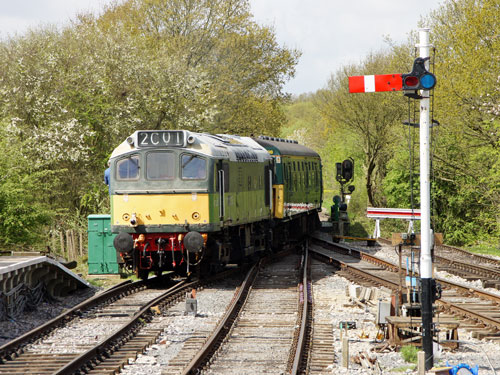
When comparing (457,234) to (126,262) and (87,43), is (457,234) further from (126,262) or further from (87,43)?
(126,262)

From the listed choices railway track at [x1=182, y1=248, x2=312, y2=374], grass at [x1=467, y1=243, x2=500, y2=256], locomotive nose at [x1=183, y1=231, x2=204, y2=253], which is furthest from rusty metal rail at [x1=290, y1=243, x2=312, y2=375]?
grass at [x1=467, y1=243, x2=500, y2=256]

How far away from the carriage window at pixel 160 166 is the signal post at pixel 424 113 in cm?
681

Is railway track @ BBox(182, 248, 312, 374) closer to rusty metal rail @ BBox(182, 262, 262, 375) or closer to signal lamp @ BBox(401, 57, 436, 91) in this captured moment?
rusty metal rail @ BBox(182, 262, 262, 375)

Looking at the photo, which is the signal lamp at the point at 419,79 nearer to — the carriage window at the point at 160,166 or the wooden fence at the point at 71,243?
the carriage window at the point at 160,166

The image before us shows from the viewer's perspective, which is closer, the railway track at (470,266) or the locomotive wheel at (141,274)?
the locomotive wheel at (141,274)

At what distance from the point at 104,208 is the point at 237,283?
1172 cm

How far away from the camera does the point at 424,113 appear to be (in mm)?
9500

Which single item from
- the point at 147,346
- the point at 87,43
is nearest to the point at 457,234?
the point at 87,43

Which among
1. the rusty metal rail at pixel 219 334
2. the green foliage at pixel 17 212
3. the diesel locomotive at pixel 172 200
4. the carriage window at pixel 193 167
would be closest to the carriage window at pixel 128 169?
the diesel locomotive at pixel 172 200

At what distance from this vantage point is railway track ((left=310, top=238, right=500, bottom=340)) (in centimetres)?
1168

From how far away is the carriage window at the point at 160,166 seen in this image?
15656 mm

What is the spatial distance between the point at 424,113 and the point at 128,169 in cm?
782

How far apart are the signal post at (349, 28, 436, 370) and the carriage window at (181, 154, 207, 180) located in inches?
254

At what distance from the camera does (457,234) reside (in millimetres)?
31938
